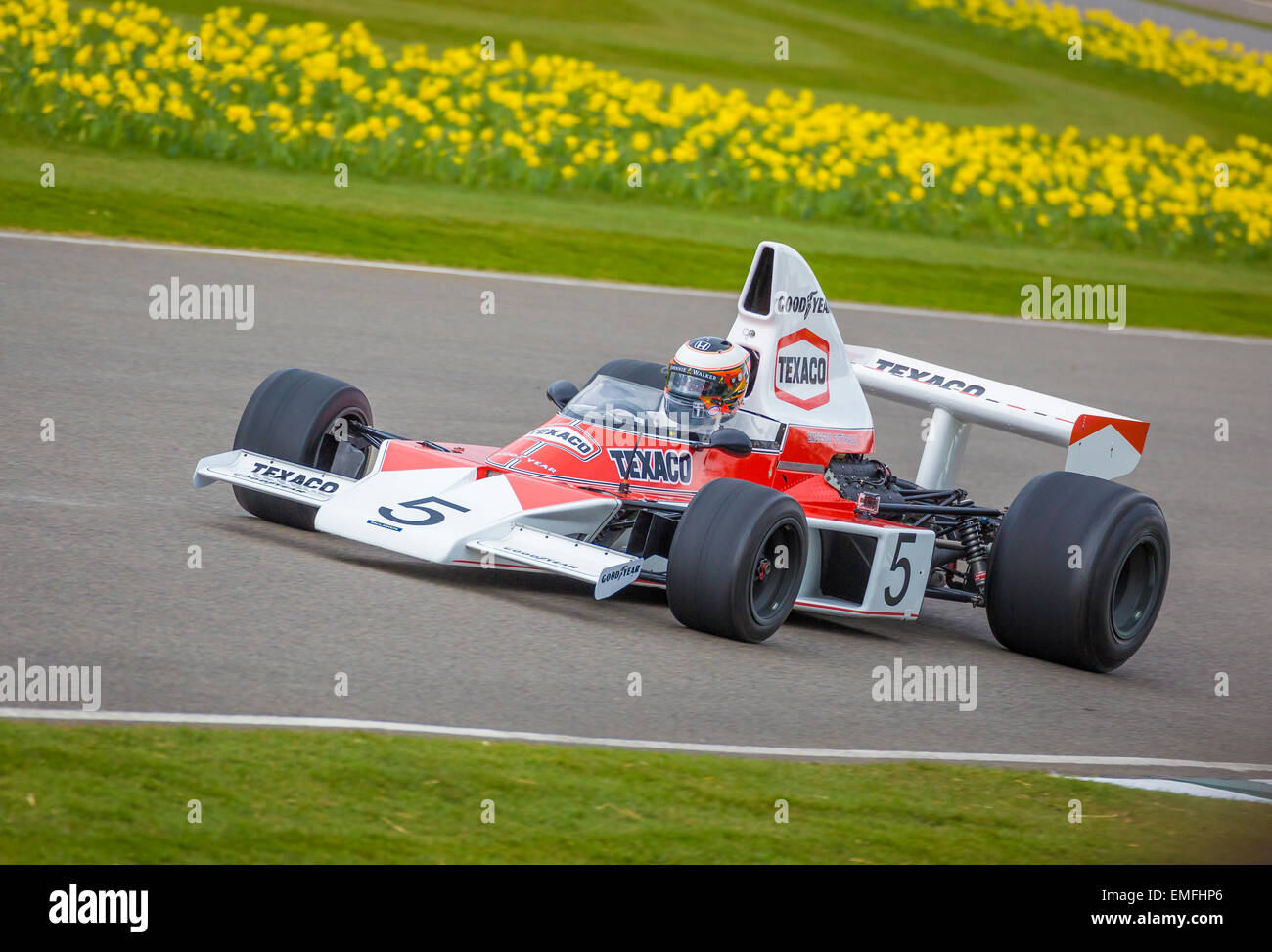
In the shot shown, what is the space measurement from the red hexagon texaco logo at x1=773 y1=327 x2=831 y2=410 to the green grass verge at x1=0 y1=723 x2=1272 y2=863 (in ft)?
9.52

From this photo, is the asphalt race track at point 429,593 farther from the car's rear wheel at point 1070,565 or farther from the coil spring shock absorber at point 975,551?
the coil spring shock absorber at point 975,551

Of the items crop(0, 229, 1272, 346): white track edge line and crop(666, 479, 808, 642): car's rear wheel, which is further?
crop(0, 229, 1272, 346): white track edge line

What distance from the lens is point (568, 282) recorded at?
57.6 feet

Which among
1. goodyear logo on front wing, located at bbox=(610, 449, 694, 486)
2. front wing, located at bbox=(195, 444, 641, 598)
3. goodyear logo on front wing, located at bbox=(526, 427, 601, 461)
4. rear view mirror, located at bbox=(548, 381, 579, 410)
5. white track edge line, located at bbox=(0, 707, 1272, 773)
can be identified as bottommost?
white track edge line, located at bbox=(0, 707, 1272, 773)

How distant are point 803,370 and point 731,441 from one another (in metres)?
0.89

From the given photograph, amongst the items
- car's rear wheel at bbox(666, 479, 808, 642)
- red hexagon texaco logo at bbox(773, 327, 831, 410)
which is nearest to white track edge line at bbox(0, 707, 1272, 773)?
car's rear wheel at bbox(666, 479, 808, 642)

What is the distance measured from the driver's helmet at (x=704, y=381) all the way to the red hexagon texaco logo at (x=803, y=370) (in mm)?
380

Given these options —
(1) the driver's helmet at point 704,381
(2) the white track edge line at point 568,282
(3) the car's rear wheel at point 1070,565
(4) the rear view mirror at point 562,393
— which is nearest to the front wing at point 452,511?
(1) the driver's helmet at point 704,381

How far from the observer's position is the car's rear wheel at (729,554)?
7742mm

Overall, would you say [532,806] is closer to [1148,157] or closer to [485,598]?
[485,598]

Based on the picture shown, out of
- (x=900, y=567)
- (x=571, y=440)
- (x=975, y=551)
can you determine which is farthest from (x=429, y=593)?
(x=975, y=551)

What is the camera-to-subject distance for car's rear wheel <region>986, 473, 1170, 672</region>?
27.6ft

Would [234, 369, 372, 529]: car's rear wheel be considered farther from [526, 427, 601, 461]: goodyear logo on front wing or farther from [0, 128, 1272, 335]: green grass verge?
[0, 128, 1272, 335]: green grass verge

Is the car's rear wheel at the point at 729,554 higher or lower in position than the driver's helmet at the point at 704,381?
lower
